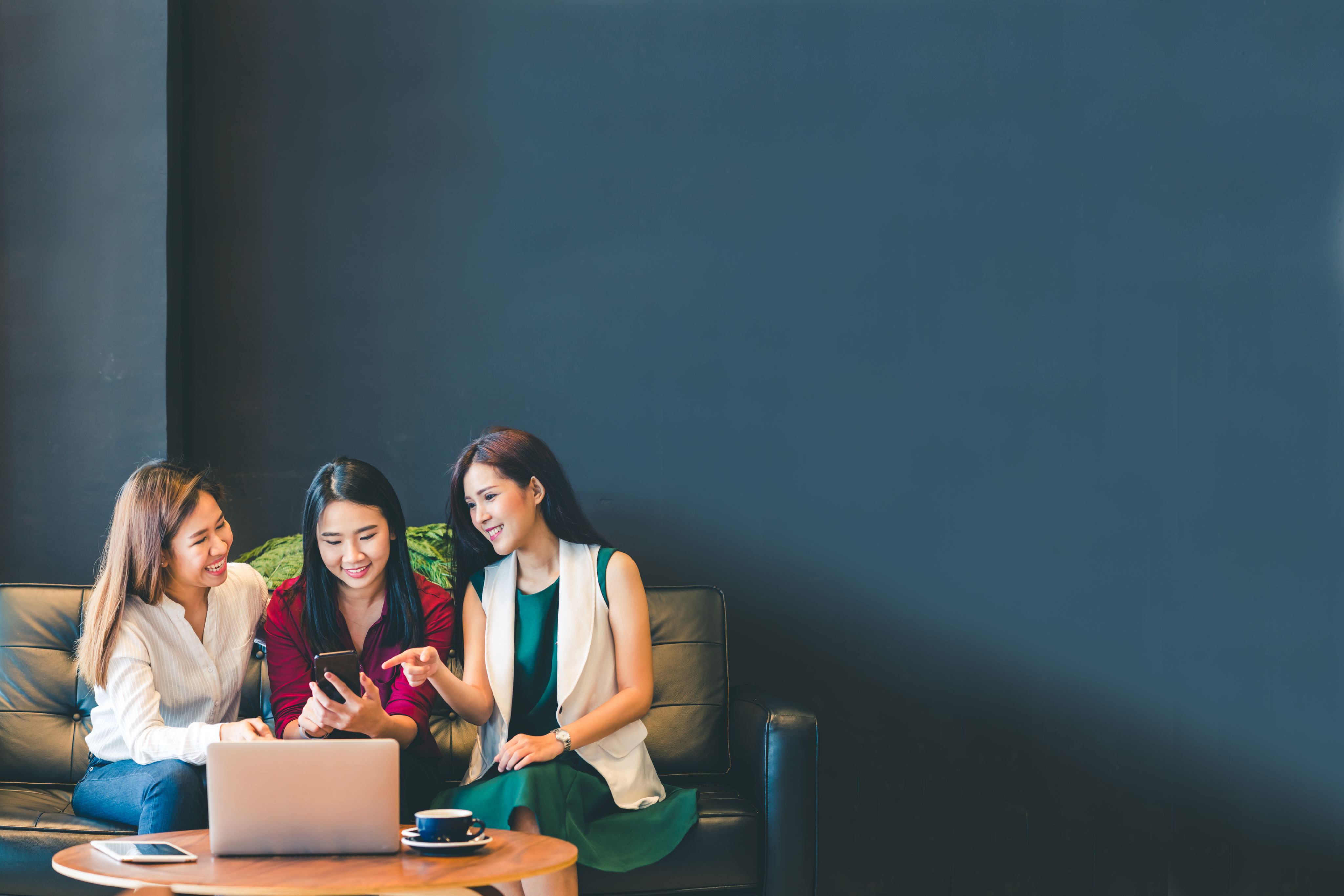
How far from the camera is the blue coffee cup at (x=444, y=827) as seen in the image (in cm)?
155

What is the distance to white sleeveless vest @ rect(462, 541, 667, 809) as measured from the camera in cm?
230

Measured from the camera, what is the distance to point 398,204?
Result: 10.2ft

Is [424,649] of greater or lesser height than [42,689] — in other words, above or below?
above

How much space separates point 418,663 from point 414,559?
0.73 m

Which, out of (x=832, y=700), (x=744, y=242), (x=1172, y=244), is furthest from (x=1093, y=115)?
(x=832, y=700)

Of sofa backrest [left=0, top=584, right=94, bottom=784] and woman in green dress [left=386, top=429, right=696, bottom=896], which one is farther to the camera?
sofa backrest [left=0, top=584, right=94, bottom=784]

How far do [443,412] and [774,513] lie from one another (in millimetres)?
1009

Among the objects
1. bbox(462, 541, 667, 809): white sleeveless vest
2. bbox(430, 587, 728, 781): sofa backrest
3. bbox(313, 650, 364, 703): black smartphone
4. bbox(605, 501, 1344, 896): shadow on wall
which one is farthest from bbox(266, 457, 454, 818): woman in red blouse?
bbox(605, 501, 1344, 896): shadow on wall

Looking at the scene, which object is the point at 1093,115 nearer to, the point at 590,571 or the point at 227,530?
the point at 590,571

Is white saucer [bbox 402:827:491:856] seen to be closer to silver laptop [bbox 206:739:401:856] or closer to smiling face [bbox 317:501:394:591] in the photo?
silver laptop [bbox 206:739:401:856]

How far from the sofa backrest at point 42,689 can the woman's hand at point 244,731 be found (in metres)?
0.60

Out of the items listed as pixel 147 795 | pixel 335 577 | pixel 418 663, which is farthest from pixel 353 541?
pixel 147 795

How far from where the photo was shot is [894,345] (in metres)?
3.12

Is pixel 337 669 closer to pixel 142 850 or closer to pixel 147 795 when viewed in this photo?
pixel 142 850
